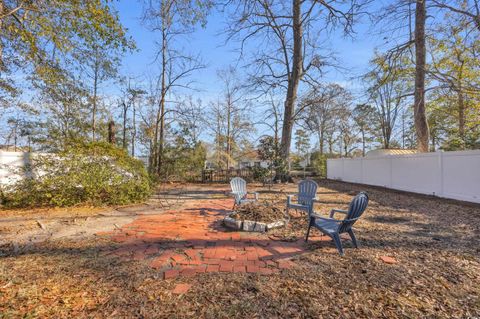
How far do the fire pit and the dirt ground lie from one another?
0.90 feet

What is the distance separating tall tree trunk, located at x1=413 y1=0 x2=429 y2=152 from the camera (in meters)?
9.73

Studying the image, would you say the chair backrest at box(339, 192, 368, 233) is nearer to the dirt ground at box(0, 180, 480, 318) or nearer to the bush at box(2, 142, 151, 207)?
the dirt ground at box(0, 180, 480, 318)

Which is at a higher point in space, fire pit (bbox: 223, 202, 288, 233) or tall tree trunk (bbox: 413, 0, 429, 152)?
tall tree trunk (bbox: 413, 0, 429, 152)

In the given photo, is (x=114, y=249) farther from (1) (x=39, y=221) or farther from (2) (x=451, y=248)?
(2) (x=451, y=248)

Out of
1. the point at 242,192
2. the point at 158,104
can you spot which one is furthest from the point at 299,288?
the point at 158,104

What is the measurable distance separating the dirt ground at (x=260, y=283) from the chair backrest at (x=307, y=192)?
1443 mm

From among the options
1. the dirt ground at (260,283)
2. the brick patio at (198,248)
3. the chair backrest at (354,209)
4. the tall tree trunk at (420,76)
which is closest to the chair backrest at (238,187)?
the brick patio at (198,248)

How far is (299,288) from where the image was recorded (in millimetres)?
2201

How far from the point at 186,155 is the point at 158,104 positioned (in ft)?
12.5

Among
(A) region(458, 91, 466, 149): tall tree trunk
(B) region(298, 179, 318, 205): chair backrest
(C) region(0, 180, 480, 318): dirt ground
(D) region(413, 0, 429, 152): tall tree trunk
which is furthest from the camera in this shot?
(A) region(458, 91, 466, 149): tall tree trunk

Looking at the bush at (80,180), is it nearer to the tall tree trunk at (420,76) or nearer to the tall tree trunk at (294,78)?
the tall tree trunk at (294,78)

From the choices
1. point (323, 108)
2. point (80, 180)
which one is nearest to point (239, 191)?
point (80, 180)

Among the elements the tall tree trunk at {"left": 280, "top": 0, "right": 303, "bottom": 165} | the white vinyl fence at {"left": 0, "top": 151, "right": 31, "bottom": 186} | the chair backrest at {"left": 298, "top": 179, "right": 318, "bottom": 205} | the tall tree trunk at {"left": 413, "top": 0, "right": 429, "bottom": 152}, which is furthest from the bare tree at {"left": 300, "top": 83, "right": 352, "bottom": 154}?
the white vinyl fence at {"left": 0, "top": 151, "right": 31, "bottom": 186}

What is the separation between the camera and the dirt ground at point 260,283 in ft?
6.20
